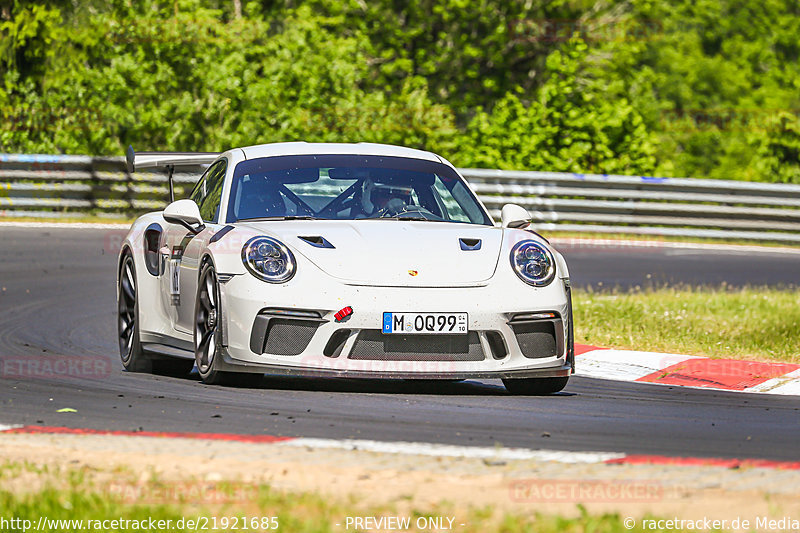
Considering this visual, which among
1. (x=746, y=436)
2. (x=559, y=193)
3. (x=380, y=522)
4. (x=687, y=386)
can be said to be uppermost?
(x=380, y=522)

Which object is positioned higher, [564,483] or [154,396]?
[564,483]

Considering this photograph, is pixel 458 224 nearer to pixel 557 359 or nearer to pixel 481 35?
pixel 557 359

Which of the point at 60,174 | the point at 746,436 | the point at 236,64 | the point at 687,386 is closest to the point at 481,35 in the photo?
the point at 236,64

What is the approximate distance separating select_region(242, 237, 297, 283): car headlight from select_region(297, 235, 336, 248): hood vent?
155 mm

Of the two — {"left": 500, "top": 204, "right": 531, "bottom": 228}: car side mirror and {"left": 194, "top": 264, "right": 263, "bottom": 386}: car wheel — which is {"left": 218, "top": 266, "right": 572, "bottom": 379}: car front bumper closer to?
{"left": 194, "top": 264, "right": 263, "bottom": 386}: car wheel

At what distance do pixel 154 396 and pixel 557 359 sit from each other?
2.12m

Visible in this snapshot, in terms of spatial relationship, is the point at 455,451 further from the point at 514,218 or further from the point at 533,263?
the point at 514,218

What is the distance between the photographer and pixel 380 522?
433 cm

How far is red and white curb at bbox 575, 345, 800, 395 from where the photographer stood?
875cm

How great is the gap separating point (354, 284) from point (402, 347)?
1.31ft

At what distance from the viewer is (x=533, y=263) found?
25.2ft

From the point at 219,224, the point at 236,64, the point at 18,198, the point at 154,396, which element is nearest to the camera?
the point at 154,396

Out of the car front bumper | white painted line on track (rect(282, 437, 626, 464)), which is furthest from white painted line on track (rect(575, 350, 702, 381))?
white painted line on track (rect(282, 437, 626, 464))

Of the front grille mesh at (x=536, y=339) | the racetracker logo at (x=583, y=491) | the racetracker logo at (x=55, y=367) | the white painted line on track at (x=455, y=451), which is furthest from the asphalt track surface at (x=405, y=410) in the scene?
the racetracker logo at (x=583, y=491)
